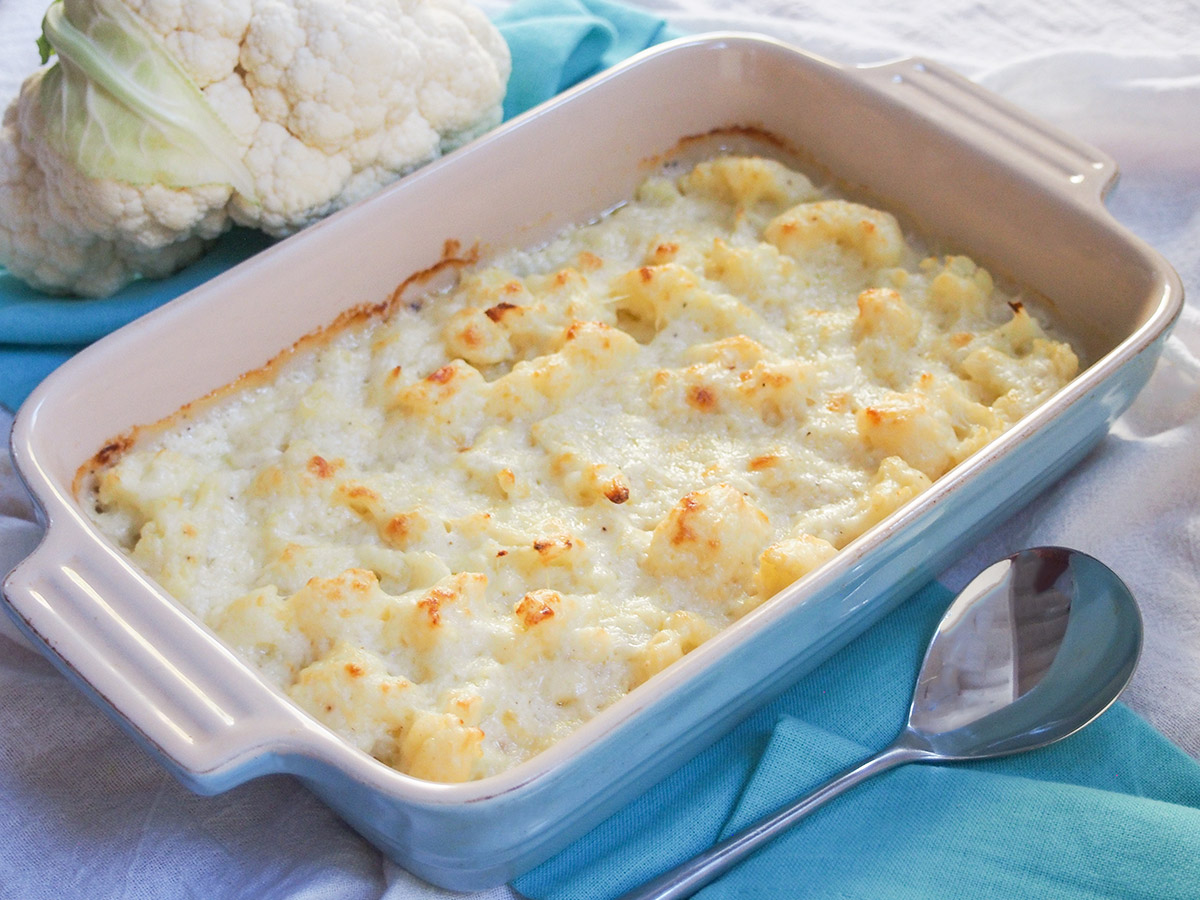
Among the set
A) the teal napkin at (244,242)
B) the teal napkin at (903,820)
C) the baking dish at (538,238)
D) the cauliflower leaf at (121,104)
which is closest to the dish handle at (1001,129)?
the baking dish at (538,238)

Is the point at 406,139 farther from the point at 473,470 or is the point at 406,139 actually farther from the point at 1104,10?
the point at 1104,10

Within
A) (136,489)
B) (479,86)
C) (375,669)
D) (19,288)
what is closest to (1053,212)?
(479,86)

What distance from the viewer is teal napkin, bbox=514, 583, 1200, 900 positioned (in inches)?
58.1

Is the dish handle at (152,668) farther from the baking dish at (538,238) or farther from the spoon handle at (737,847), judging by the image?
the spoon handle at (737,847)

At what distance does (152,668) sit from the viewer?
1.37m

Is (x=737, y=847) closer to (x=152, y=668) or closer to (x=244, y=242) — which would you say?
(x=152, y=668)

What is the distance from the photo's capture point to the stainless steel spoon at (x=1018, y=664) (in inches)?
64.4

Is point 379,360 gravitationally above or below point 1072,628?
above

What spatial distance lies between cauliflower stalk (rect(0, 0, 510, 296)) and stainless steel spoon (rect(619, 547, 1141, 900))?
114 cm

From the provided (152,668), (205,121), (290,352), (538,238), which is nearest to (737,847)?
(152,668)

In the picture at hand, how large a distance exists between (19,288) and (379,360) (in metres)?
0.67

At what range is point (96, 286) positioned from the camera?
2.09 meters

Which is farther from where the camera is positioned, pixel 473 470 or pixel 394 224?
pixel 394 224

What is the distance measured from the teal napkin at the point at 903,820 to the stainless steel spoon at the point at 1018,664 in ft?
0.08
